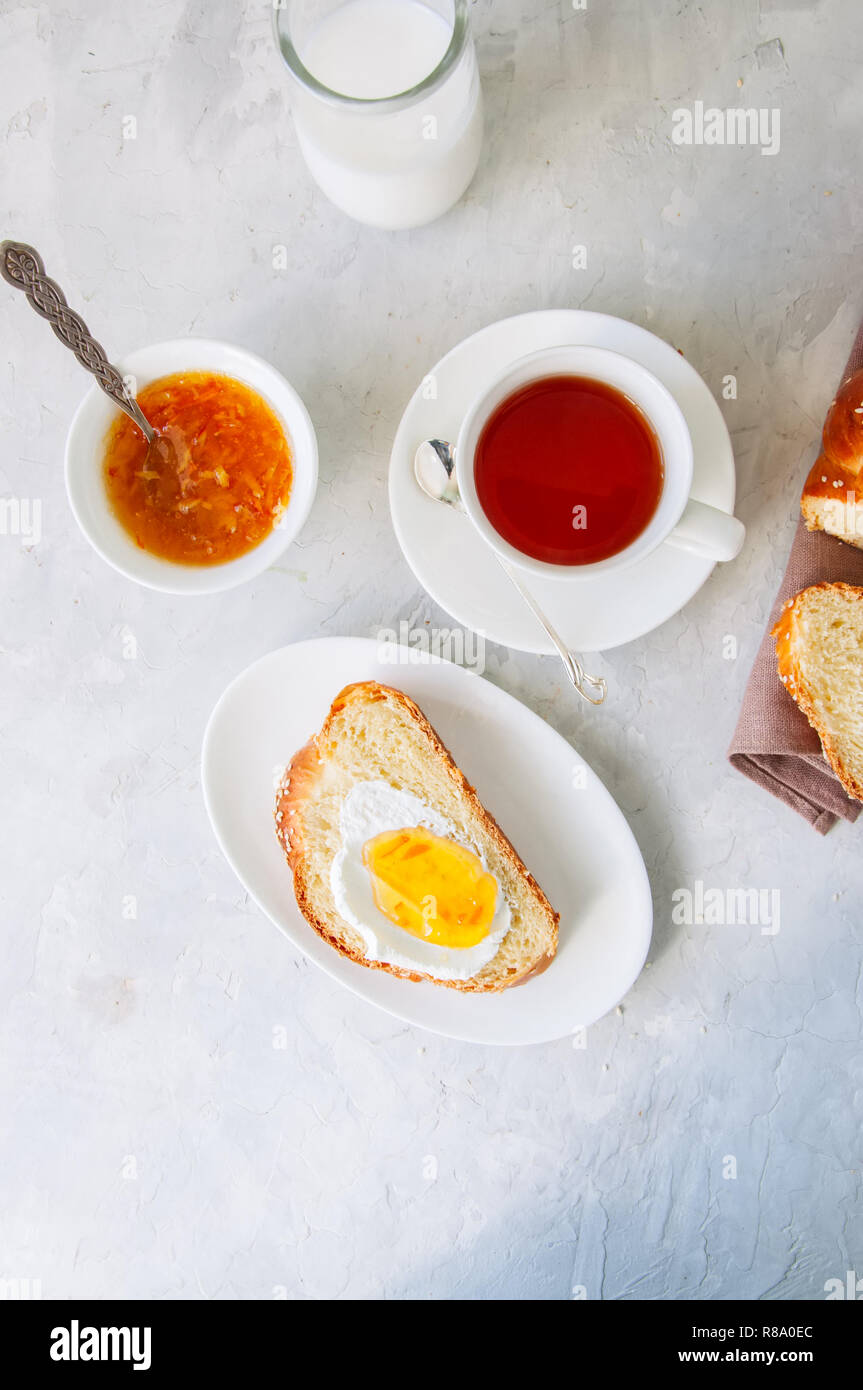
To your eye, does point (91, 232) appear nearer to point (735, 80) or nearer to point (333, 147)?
point (333, 147)

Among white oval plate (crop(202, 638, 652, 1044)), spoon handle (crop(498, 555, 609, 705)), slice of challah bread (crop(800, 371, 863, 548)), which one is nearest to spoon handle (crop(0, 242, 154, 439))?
white oval plate (crop(202, 638, 652, 1044))

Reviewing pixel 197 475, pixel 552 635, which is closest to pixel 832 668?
pixel 552 635

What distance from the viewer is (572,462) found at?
4.39ft

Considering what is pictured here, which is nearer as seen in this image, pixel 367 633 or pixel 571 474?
pixel 571 474

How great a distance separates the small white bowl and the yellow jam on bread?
453mm

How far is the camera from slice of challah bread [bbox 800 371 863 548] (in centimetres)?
140

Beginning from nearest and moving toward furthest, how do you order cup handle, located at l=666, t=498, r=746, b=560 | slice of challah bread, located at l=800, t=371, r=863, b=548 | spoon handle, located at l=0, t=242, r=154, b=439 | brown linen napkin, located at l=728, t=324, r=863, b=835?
spoon handle, located at l=0, t=242, r=154, b=439 → cup handle, located at l=666, t=498, r=746, b=560 → slice of challah bread, located at l=800, t=371, r=863, b=548 → brown linen napkin, located at l=728, t=324, r=863, b=835

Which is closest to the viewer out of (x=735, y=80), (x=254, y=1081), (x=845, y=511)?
(x=845, y=511)

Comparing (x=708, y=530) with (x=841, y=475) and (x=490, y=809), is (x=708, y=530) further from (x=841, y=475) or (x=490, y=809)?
(x=490, y=809)

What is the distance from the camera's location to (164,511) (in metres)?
1.47

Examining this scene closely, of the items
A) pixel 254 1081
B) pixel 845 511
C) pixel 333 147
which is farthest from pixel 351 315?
pixel 254 1081

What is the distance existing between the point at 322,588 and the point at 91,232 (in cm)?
69

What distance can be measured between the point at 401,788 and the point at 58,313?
31.1 inches

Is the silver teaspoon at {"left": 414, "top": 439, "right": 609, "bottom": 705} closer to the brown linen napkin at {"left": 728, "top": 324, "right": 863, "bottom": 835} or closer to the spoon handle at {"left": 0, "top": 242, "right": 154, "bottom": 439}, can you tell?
the brown linen napkin at {"left": 728, "top": 324, "right": 863, "bottom": 835}
